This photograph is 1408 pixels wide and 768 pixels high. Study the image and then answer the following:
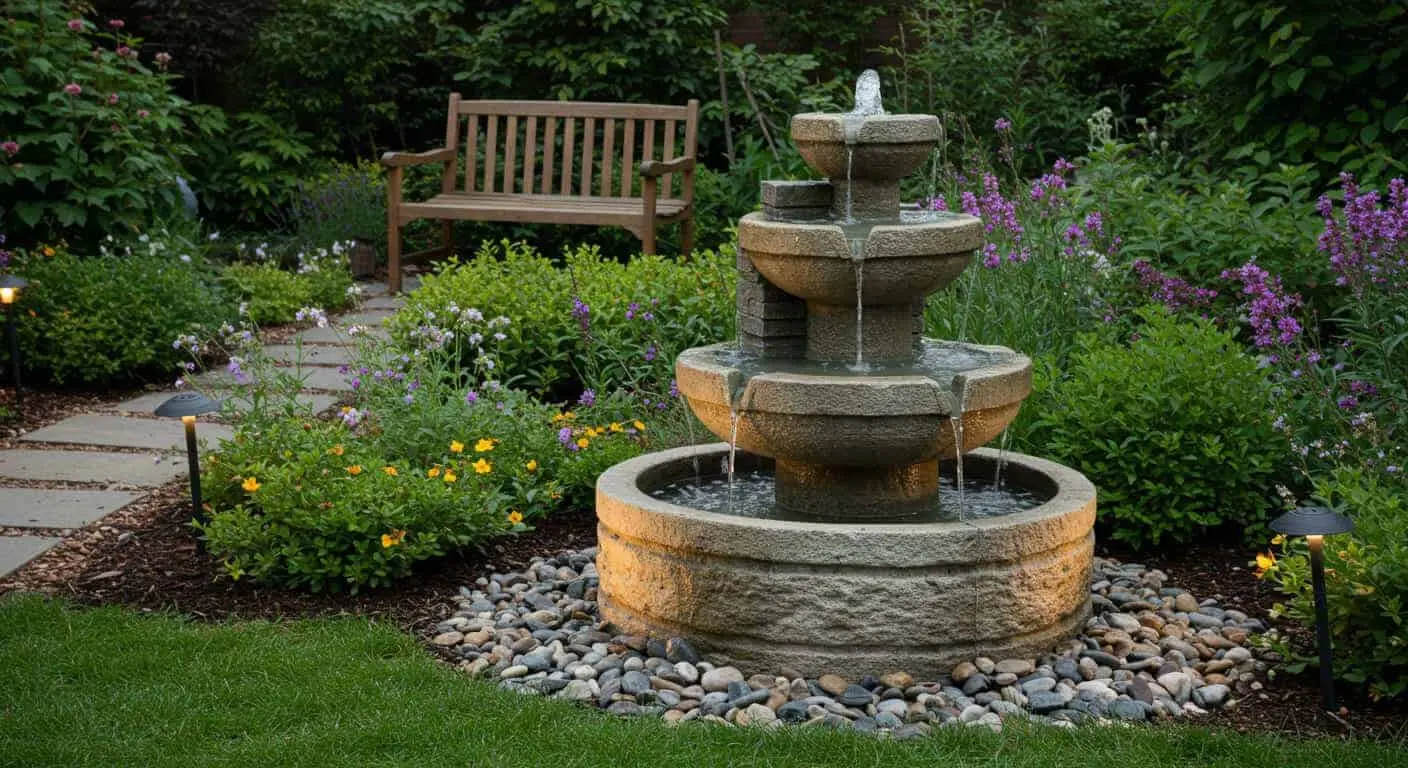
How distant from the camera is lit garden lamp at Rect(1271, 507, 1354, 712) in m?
3.79

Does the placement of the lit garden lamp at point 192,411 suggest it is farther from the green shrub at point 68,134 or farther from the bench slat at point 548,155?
the bench slat at point 548,155

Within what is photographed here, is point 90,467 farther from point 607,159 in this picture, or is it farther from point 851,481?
point 607,159

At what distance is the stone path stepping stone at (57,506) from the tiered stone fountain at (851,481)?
2.21 meters

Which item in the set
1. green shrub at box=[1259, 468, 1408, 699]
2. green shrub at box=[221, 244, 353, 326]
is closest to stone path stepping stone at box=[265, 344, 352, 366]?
green shrub at box=[221, 244, 353, 326]

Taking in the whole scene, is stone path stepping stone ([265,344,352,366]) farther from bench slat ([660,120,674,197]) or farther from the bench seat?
bench slat ([660,120,674,197])

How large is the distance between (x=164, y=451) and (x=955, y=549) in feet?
12.6

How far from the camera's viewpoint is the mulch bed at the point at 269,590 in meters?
4.89

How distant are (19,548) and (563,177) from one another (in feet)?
18.5

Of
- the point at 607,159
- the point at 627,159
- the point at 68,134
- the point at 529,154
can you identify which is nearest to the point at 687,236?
the point at 627,159

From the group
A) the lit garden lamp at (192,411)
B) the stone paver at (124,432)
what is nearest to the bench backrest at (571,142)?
the stone paver at (124,432)

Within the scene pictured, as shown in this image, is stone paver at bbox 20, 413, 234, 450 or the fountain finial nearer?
the fountain finial

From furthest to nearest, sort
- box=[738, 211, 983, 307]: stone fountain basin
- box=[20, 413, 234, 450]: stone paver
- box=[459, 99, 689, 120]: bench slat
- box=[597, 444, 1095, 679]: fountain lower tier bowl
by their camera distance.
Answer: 1. box=[459, 99, 689, 120]: bench slat
2. box=[20, 413, 234, 450]: stone paver
3. box=[738, 211, 983, 307]: stone fountain basin
4. box=[597, 444, 1095, 679]: fountain lower tier bowl

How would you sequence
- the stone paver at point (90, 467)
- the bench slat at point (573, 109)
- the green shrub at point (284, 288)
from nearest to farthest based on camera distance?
1. the stone paver at point (90, 467)
2. the green shrub at point (284, 288)
3. the bench slat at point (573, 109)

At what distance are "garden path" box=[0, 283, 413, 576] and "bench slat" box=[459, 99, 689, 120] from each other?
3.09 metres
